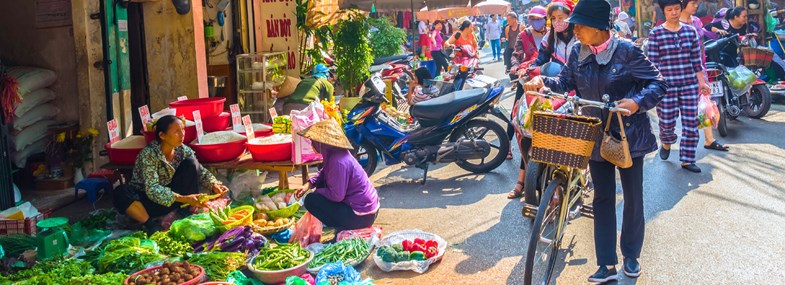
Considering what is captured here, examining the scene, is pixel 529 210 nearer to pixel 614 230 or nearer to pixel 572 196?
pixel 572 196

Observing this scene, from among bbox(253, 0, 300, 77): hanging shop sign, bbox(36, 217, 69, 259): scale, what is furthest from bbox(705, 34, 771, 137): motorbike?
bbox(36, 217, 69, 259): scale

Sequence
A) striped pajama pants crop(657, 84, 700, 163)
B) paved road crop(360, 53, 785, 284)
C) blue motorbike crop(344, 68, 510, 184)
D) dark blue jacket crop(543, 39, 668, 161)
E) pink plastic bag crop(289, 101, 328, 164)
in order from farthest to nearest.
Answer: blue motorbike crop(344, 68, 510, 184) → striped pajama pants crop(657, 84, 700, 163) → pink plastic bag crop(289, 101, 328, 164) → paved road crop(360, 53, 785, 284) → dark blue jacket crop(543, 39, 668, 161)

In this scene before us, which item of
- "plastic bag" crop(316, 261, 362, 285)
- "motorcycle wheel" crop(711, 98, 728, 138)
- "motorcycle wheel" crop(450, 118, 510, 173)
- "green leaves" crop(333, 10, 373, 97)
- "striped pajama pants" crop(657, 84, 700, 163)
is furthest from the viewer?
"green leaves" crop(333, 10, 373, 97)

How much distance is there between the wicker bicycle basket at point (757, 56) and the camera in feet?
39.8

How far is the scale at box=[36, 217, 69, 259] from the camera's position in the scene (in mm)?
5773

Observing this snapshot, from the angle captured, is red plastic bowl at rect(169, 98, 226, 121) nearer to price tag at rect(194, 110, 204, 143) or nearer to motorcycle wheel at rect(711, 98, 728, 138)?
price tag at rect(194, 110, 204, 143)

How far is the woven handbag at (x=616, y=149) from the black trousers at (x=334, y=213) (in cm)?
227

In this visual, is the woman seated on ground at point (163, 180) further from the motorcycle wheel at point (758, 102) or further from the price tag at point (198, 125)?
the motorcycle wheel at point (758, 102)

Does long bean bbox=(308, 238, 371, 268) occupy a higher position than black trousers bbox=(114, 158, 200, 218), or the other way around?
black trousers bbox=(114, 158, 200, 218)

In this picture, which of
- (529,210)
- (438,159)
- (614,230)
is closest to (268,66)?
(438,159)

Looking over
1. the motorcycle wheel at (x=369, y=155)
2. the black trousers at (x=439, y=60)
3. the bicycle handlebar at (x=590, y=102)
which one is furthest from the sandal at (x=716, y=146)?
the black trousers at (x=439, y=60)

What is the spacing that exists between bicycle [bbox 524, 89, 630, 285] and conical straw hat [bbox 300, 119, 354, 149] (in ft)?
5.97

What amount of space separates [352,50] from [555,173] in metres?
8.59

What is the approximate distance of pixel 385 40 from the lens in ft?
56.4
